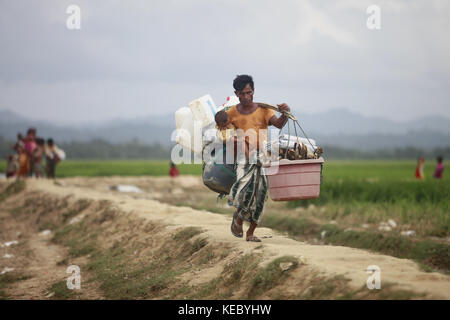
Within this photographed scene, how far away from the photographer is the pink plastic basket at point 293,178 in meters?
5.98

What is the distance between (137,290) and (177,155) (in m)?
1.48

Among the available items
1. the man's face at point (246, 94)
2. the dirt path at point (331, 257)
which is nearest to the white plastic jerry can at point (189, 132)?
the man's face at point (246, 94)

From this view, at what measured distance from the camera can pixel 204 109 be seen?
6.55 meters

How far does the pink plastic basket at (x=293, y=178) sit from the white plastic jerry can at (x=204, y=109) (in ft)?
3.17

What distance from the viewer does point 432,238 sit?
10.1 metres

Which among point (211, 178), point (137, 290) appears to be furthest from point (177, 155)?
point (137, 290)

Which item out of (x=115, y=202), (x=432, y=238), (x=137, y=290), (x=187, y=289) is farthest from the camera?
(x=115, y=202)

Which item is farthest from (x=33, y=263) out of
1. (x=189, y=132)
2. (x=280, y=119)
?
(x=280, y=119)

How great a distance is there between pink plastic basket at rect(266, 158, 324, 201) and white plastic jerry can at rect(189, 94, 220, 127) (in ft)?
3.17

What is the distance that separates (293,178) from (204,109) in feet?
4.18

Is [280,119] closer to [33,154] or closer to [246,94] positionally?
[246,94]

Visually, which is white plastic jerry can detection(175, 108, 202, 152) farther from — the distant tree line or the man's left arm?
the distant tree line

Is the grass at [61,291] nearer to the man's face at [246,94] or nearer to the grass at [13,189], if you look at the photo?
the man's face at [246,94]
